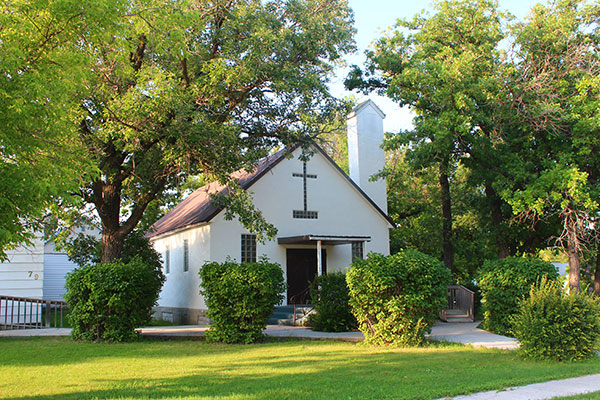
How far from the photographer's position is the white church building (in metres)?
20.0

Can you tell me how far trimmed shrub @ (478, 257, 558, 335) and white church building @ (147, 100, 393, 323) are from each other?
5994 mm

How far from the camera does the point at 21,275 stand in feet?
62.4

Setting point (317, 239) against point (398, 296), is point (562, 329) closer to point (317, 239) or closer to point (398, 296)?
point (398, 296)

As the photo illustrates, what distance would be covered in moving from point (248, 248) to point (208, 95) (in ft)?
24.0

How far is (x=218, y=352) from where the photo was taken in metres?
11.8

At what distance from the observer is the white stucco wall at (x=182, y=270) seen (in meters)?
20.1

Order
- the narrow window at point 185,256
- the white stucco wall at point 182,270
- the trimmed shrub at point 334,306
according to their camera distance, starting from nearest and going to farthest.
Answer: the trimmed shrub at point 334,306, the white stucco wall at point 182,270, the narrow window at point 185,256

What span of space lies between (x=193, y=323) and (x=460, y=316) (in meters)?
10.3

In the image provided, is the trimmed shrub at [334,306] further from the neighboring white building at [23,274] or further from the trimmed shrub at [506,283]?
the neighboring white building at [23,274]

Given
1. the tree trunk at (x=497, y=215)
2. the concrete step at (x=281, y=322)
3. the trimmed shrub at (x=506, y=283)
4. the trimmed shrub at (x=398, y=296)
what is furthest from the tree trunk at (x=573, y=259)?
the concrete step at (x=281, y=322)

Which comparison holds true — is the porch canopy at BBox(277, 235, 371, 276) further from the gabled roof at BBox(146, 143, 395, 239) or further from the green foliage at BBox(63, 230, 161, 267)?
the green foliage at BBox(63, 230, 161, 267)

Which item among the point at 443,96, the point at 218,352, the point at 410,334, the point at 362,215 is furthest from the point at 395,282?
the point at 362,215

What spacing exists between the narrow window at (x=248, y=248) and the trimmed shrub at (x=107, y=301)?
6.00 meters

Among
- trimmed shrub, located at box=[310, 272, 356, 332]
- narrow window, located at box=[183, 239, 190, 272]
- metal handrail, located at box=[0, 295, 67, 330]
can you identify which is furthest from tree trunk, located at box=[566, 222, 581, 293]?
metal handrail, located at box=[0, 295, 67, 330]
